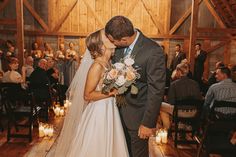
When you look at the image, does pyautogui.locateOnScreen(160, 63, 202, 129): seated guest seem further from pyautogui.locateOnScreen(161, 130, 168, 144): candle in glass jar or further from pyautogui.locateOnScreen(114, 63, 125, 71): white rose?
pyautogui.locateOnScreen(114, 63, 125, 71): white rose

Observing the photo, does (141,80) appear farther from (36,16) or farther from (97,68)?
(36,16)

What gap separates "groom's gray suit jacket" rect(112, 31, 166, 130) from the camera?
2.63 meters

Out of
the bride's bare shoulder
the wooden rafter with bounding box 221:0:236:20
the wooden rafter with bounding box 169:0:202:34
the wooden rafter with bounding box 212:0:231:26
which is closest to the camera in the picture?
the bride's bare shoulder

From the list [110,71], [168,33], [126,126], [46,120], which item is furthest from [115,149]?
[168,33]

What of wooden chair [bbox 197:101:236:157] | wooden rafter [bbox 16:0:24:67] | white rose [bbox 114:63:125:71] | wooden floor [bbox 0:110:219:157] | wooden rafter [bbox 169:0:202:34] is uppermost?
wooden rafter [bbox 169:0:202:34]

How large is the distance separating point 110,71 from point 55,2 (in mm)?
11014

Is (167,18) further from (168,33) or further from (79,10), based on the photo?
(79,10)

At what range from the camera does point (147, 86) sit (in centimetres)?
284

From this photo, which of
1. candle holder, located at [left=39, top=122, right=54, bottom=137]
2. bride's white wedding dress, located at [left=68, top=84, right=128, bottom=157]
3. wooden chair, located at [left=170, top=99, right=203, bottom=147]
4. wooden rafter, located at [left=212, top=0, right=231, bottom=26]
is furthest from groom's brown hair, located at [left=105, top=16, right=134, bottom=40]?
wooden rafter, located at [left=212, top=0, right=231, bottom=26]

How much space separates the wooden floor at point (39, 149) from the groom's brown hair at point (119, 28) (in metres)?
2.96

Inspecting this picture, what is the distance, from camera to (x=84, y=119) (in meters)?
3.33

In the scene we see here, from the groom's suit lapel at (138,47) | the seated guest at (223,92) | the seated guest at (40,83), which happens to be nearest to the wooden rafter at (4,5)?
the seated guest at (40,83)

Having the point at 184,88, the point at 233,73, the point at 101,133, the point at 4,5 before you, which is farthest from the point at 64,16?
the point at 101,133

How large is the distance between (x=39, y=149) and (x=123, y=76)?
3003 millimetres
